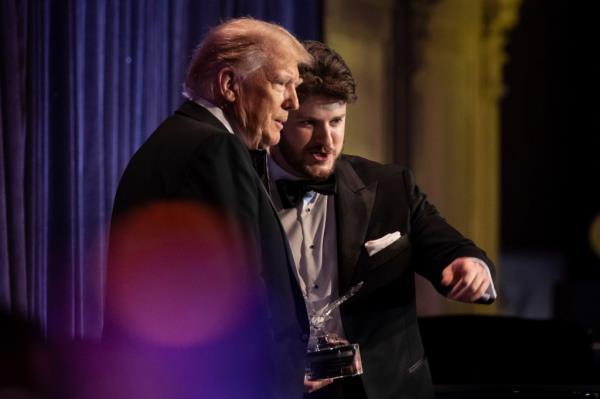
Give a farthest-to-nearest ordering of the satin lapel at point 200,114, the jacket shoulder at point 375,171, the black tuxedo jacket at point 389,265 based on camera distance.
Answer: the jacket shoulder at point 375,171 → the black tuxedo jacket at point 389,265 → the satin lapel at point 200,114

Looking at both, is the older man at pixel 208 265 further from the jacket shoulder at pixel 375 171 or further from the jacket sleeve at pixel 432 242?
the jacket shoulder at pixel 375 171

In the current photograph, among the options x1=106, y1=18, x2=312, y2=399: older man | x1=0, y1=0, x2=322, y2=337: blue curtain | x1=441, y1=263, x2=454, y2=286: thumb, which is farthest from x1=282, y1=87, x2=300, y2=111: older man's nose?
x1=0, y1=0, x2=322, y2=337: blue curtain

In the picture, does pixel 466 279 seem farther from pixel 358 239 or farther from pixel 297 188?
pixel 297 188

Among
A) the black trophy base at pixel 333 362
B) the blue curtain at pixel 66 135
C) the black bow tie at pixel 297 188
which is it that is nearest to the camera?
the black trophy base at pixel 333 362

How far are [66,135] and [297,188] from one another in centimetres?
85

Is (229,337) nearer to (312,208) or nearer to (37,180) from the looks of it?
(312,208)

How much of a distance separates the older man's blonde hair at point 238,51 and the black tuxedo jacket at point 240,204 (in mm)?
137

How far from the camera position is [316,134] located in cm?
259

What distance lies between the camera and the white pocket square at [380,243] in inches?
99.7

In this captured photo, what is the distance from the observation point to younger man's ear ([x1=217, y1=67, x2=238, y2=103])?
2.06 m

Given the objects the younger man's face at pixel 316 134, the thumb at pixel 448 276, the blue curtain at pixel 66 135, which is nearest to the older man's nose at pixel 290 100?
the younger man's face at pixel 316 134

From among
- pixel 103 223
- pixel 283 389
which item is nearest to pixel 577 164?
pixel 103 223

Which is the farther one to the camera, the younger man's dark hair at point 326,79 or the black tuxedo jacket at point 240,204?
the younger man's dark hair at point 326,79

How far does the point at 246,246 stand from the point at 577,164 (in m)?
6.74
